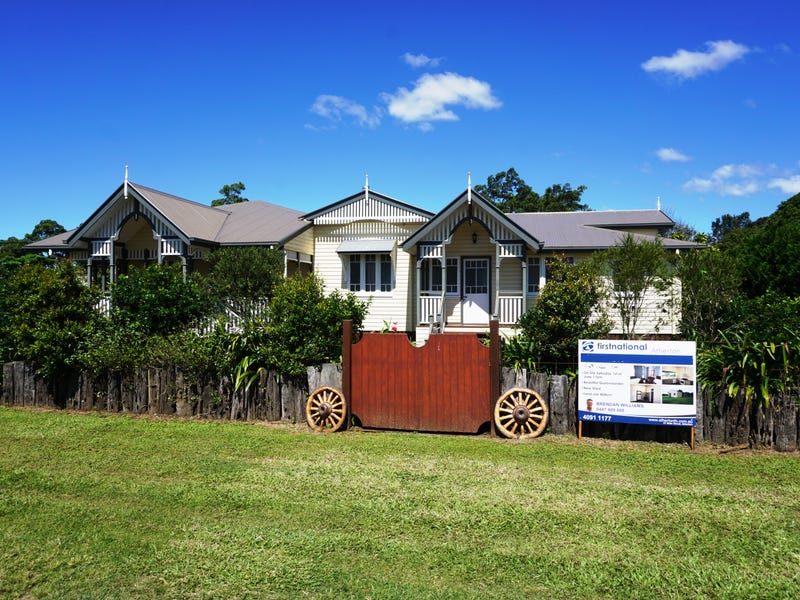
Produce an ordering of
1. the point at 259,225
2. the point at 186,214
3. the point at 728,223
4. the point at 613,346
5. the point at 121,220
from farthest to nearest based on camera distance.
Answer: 1. the point at 728,223
2. the point at 259,225
3. the point at 186,214
4. the point at 121,220
5. the point at 613,346

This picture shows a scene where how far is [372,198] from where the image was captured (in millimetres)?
22641

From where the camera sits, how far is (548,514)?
6.66 meters

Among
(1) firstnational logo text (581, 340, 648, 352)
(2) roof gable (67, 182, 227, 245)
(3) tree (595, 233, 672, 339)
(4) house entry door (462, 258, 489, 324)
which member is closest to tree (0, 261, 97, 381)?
(2) roof gable (67, 182, 227, 245)

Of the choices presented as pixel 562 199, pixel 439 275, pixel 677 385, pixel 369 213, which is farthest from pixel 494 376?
pixel 562 199

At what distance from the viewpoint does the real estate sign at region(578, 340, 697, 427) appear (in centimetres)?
987

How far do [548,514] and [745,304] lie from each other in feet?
28.0

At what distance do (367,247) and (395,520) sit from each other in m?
16.1

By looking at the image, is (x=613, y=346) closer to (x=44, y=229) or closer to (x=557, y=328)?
(x=557, y=328)

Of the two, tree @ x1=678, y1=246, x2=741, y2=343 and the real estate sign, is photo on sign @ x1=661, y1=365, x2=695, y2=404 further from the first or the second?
tree @ x1=678, y1=246, x2=741, y2=343

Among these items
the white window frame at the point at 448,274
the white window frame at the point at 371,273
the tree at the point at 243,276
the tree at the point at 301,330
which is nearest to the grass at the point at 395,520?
the tree at the point at 301,330

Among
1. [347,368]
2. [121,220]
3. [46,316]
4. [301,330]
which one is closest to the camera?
[347,368]

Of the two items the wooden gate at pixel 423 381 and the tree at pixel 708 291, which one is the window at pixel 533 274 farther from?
the wooden gate at pixel 423 381

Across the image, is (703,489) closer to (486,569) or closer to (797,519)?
(797,519)

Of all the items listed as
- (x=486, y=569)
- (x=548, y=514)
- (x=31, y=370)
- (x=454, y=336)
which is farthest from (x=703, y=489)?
(x=31, y=370)
